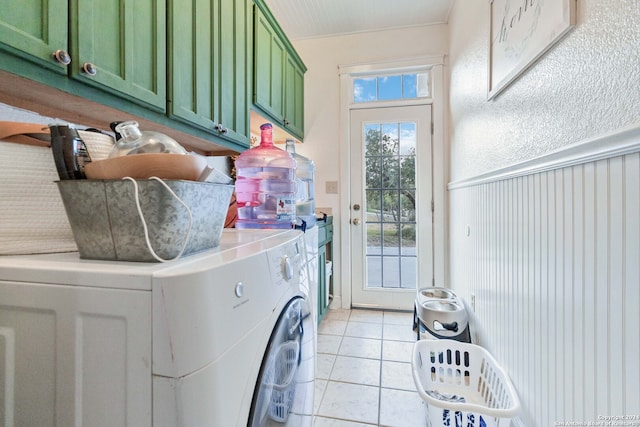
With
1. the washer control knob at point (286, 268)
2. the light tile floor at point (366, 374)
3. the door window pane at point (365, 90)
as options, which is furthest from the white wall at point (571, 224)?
the door window pane at point (365, 90)

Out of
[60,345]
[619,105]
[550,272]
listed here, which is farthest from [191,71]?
[550,272]

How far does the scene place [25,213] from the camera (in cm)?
69

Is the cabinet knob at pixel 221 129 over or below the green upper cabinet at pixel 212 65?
below

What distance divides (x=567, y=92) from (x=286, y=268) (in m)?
1.00

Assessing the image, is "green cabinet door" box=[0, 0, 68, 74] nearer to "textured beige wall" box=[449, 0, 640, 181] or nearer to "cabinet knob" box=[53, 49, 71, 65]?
"cabinet knob" box=[53, 49, 71, 65]

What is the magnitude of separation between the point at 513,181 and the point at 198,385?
134 cm

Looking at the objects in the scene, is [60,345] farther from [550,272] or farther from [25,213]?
[550,272]

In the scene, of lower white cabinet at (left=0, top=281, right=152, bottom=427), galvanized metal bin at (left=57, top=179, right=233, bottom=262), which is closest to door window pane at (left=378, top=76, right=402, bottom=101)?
galvanized metal bin at (left=57, top=179, right=233, bottom=262)

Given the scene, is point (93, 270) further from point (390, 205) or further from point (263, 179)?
point (390, 205)

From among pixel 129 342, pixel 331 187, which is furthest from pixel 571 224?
pixel 331 187

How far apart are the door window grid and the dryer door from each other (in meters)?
1.80

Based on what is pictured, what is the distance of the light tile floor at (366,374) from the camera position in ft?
4.73

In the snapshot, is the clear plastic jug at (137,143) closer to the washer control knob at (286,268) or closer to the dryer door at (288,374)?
the washer control knob at (286,268)

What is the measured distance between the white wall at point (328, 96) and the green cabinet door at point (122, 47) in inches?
72.7
